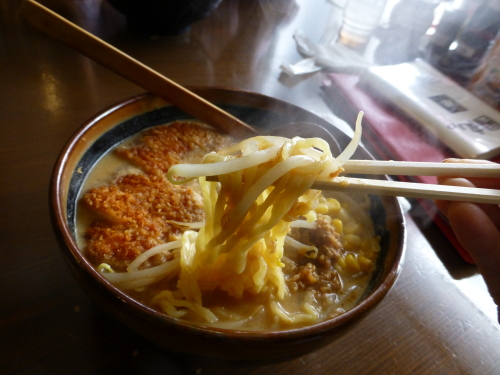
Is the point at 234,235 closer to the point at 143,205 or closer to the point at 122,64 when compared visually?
the point at 143,205

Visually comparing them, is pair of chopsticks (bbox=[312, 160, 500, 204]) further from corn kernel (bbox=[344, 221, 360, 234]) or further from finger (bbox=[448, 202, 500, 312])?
corn kernel (bbox=[344, 221, 360, 234])

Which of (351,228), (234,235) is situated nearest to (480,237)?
(351,228)

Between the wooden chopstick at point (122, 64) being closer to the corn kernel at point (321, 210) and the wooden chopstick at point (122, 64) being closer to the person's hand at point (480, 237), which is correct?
the corn kernel at point (321, 210)

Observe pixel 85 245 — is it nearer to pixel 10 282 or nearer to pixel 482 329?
pixel 10 282

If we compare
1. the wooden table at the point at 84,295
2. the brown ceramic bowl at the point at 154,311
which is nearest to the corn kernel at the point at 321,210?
the brown ceramic bowl at the point at 154,311

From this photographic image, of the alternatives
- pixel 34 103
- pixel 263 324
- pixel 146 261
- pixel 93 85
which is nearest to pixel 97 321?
pixel 146 261
